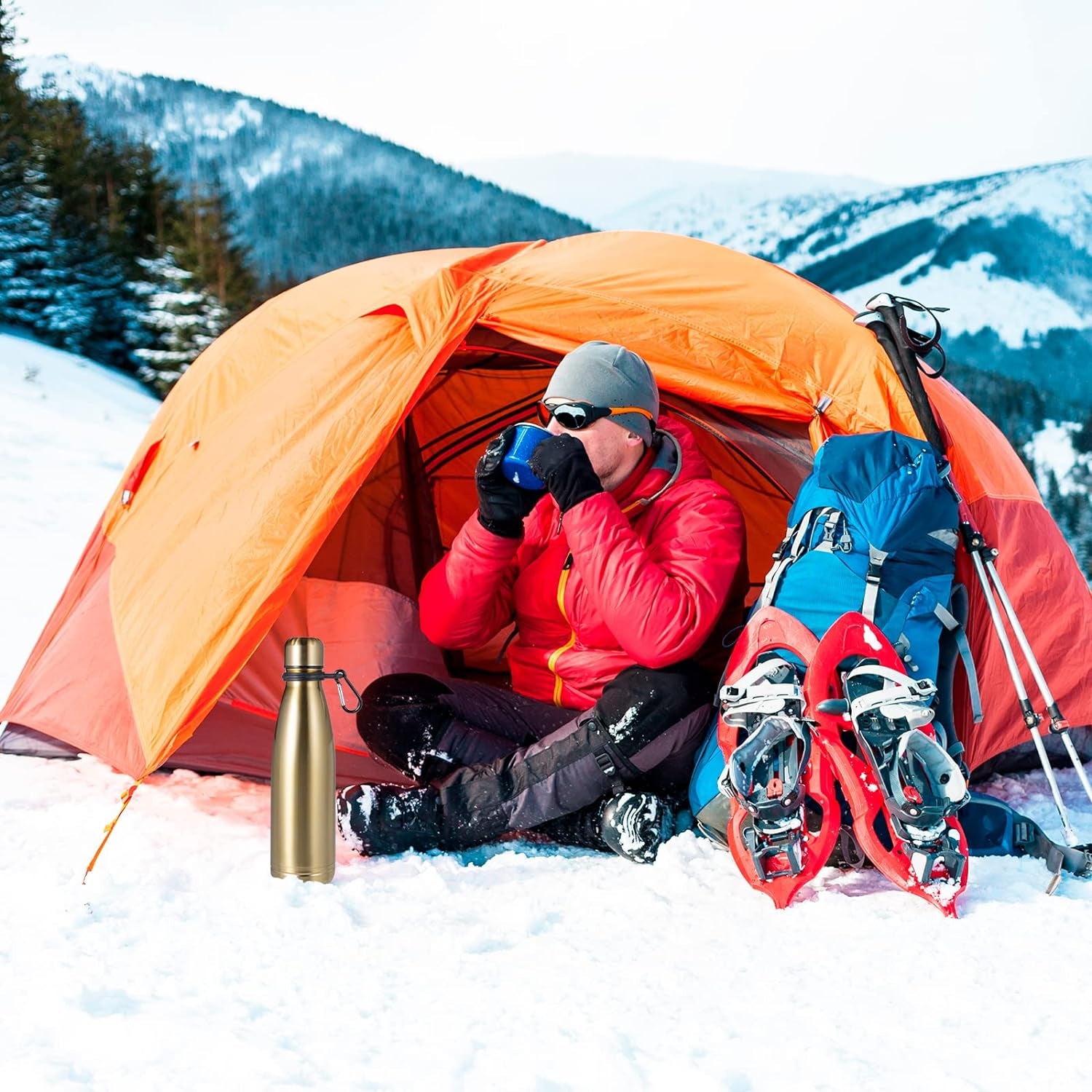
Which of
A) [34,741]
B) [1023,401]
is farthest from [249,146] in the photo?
[34,741]

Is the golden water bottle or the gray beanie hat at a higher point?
the gray beanie hat

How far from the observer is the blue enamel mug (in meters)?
2.67

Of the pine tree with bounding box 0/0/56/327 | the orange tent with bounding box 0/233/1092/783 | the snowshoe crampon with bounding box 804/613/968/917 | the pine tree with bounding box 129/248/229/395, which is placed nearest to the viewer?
the snowshoe crampon with bounding box 804/613/968/917

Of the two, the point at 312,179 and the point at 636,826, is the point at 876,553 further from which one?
the point at 312,179

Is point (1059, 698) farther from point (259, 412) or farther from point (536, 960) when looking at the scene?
point (259, 412)

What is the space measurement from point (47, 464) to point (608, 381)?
8463 mm

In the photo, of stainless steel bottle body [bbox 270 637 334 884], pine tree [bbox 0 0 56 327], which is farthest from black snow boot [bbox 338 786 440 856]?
pine tree [bbox 0 0 56 327]

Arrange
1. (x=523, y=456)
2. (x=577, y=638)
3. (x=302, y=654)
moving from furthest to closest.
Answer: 1. (x=577, y=638)
2. (x=523, y=456)
3. (x=302, y=654)

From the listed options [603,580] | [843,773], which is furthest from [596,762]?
[843,773]

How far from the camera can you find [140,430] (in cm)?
1400

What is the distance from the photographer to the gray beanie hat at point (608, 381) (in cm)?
274

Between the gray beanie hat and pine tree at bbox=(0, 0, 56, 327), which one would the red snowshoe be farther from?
pine tree at bbox=(0, 0, 56, 327)

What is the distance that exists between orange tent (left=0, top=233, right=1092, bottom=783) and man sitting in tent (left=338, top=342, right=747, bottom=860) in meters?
0.29

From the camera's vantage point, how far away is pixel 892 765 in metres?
2.16
